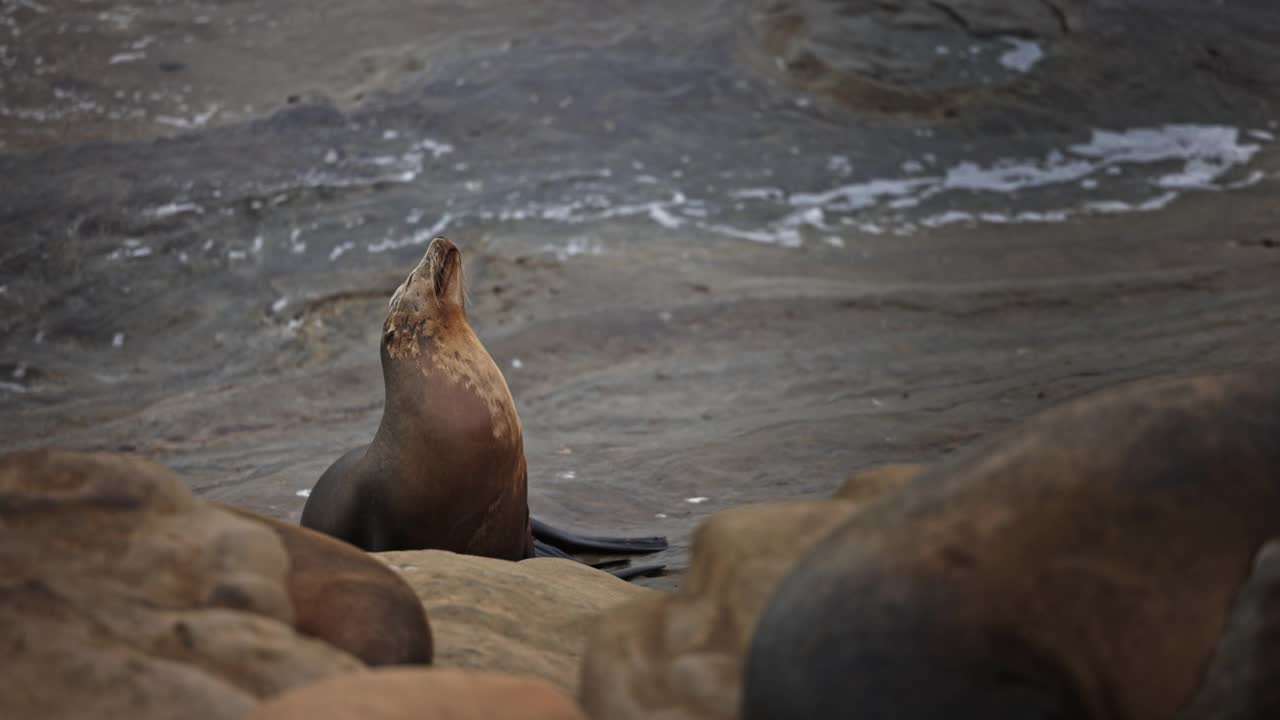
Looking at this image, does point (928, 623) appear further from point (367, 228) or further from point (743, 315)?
point (367, 228)

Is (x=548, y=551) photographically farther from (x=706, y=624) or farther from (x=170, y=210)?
(x=170, y=210)

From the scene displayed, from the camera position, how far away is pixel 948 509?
1.61 m

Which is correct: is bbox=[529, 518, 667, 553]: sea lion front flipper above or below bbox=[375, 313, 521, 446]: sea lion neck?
below

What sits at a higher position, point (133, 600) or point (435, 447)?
point (133, 600)

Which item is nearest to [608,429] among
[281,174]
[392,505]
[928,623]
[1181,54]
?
[392,505]

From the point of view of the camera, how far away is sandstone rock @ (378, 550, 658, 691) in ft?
8.12

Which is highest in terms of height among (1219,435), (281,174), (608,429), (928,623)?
(1219,435)

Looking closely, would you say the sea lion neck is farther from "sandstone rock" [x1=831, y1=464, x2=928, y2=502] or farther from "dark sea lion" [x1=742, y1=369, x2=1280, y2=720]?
"dark sea lion" [x1=742, y1=369, x2=1280, y2=720]

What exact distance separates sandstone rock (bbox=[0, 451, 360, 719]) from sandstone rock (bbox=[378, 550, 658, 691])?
0.52m

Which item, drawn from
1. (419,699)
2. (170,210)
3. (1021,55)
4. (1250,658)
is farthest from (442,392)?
(1021,55)

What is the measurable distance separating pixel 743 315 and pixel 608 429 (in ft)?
5.58

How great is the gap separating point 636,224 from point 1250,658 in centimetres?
803

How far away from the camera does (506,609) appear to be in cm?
286

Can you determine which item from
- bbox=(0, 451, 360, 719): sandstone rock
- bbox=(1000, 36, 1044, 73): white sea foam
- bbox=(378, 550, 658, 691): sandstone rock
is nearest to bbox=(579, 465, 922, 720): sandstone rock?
bbox=(0, 451, 360, 719): sandstone rock
